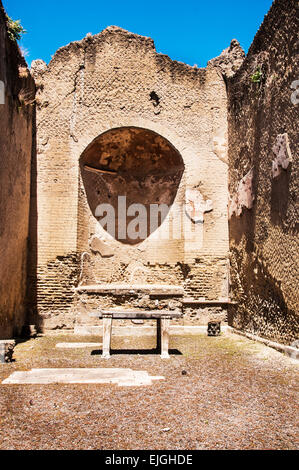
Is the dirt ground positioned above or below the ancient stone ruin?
below

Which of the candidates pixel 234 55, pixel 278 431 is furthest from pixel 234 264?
pixel 278 431

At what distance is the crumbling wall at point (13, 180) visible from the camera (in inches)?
294

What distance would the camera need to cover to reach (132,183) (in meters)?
11.5

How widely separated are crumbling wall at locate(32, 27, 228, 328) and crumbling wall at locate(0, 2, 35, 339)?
2.34 ft

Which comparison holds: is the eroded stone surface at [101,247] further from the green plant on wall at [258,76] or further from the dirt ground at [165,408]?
the green plant on wall at [258,76]

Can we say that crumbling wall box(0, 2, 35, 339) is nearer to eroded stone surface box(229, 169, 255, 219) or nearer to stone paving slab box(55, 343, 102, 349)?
stone paving slab box(55, 343, 102, 349)

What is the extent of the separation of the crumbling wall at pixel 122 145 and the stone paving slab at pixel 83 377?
4.26 m

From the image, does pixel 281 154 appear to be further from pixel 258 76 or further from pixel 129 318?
pixel 129 318

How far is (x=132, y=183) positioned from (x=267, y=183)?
4.96 metres

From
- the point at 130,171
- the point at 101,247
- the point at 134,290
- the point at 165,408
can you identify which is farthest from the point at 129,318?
the point at 130,171

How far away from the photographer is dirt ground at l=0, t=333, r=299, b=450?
3020 mm

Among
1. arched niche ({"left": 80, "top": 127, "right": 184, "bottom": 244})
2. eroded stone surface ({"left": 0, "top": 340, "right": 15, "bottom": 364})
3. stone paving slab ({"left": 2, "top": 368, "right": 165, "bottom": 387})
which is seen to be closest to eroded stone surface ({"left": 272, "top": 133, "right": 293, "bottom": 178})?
arched niche ({"left": 80, "top": 127, "right": 184, "bottom": 244})

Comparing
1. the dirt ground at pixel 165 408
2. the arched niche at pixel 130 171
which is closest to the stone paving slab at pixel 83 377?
the dirt ground at pixel 165 408

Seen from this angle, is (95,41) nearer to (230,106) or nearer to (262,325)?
(230,106)
